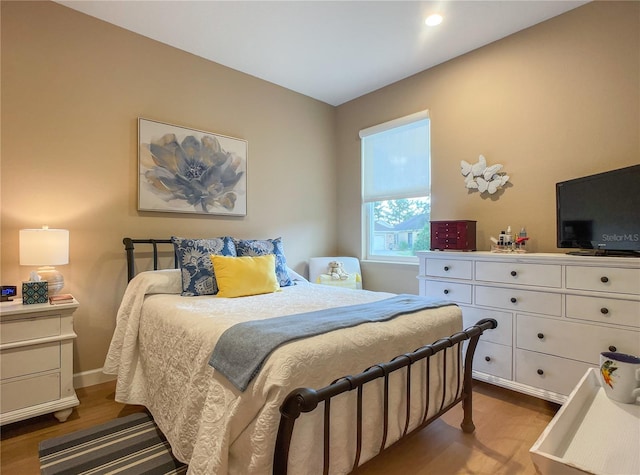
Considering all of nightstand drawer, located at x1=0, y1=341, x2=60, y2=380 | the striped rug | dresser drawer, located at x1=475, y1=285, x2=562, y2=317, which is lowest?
the striped rug

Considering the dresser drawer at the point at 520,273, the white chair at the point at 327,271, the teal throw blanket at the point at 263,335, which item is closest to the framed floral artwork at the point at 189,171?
the white chair at the point at 327,271

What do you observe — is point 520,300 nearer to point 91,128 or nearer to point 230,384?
point 230,384

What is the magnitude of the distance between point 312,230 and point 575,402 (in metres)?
3.15

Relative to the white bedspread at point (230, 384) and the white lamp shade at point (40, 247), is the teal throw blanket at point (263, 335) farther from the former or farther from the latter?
the white lamp shade at point (40, 247)

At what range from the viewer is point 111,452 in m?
1.72

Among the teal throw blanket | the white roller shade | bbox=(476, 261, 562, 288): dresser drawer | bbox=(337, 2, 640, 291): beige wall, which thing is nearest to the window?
the white roller shade

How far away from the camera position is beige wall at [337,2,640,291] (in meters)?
2.23

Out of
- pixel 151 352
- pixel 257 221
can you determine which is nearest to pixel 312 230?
pixel 257 221

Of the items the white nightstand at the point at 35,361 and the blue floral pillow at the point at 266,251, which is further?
the blue floral pillow at the point at 266,251

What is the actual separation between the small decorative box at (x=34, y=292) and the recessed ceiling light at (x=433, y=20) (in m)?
3.20

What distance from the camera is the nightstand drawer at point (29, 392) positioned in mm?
1857

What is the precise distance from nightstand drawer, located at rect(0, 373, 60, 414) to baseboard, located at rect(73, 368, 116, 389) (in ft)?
1.58

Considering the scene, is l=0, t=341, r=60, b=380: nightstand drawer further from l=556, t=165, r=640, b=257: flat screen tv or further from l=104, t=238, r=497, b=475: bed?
l=556, t=165, r=640, b=257: flat screen tv

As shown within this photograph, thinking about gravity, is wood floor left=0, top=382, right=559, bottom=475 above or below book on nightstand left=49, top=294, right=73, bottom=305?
below
